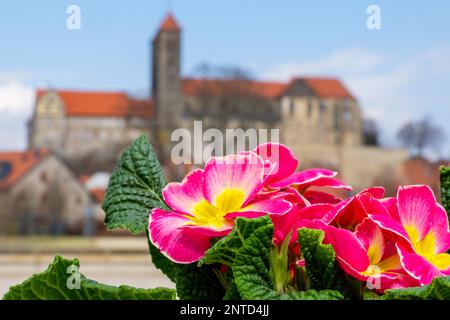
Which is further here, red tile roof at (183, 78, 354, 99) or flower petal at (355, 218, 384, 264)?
red tile roof at (183, 78, 354, 99)

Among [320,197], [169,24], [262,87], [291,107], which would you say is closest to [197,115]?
[262,87]

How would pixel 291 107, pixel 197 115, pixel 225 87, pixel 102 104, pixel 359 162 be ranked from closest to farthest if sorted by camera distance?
pixel 359 162
pixel 225 87
pixel 197 115
pixel 291 107
pixel 102 104

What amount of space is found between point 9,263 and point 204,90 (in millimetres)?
13324

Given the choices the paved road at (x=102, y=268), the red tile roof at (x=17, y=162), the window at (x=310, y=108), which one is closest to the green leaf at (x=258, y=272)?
the paved road at (x=102, y=268)

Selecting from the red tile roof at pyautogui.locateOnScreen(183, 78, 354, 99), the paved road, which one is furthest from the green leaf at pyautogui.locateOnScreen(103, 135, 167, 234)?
the red tile roof at pyautogui.locateOnScreen(183, 78, 354, 99)

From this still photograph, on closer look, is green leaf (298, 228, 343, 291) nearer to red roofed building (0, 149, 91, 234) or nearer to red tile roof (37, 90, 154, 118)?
red roofed building (0, 149, 91, 234)

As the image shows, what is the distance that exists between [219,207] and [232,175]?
2cm

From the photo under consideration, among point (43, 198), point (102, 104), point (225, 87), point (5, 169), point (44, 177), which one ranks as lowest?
point (43, 198)

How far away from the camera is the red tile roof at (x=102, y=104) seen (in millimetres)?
29797

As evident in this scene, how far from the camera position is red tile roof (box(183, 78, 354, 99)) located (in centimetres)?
2772

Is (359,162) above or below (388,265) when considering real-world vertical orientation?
below

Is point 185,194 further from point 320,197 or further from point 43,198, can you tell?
point 43,198

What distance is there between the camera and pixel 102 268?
1420 centimetres

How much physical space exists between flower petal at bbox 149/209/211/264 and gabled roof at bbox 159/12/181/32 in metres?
31.1
